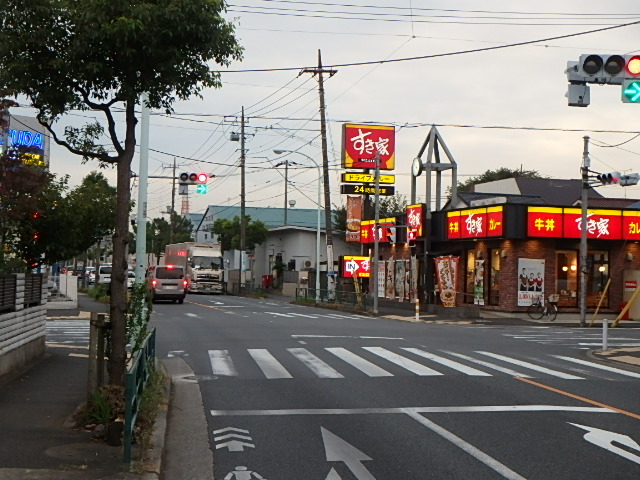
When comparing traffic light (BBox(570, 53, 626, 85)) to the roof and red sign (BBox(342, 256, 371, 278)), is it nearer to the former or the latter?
red sign (BBox(342, 256, 371, 278))

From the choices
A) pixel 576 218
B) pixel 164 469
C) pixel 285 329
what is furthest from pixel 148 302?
pixel 576 218

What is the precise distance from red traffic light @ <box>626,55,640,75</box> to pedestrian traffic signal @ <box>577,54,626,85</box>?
92 mm

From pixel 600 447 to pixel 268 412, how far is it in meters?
4.38

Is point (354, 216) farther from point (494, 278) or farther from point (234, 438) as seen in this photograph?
point (234, 438)

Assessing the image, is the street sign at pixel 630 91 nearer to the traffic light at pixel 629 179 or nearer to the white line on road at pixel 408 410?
the white line on road at pixel 408 410

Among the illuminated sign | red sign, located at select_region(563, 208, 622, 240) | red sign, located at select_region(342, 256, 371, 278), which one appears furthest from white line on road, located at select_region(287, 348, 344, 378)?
the illuminated sign

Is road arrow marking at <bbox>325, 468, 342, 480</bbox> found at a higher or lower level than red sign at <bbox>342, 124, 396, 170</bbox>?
lower

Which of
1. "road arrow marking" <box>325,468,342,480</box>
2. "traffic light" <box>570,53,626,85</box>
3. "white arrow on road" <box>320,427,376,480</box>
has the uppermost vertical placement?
"traffic light" <box>570,53,626,85</box>

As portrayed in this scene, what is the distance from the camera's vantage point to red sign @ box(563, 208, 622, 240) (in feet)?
123

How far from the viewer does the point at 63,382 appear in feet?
41.7

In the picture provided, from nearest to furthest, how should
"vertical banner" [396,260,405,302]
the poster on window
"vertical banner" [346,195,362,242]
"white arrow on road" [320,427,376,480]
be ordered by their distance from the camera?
"white arrow on road" [320,427,376,480] < the poster on window < "vertical banner" [396,260,405,302] < "vertical banner" [346,195,362,242]

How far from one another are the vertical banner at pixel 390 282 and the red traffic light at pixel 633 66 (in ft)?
111

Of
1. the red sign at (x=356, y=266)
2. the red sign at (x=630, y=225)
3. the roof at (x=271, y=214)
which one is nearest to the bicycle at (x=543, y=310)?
the red sign at (x=630, y=225)

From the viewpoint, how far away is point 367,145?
51.1 meters
